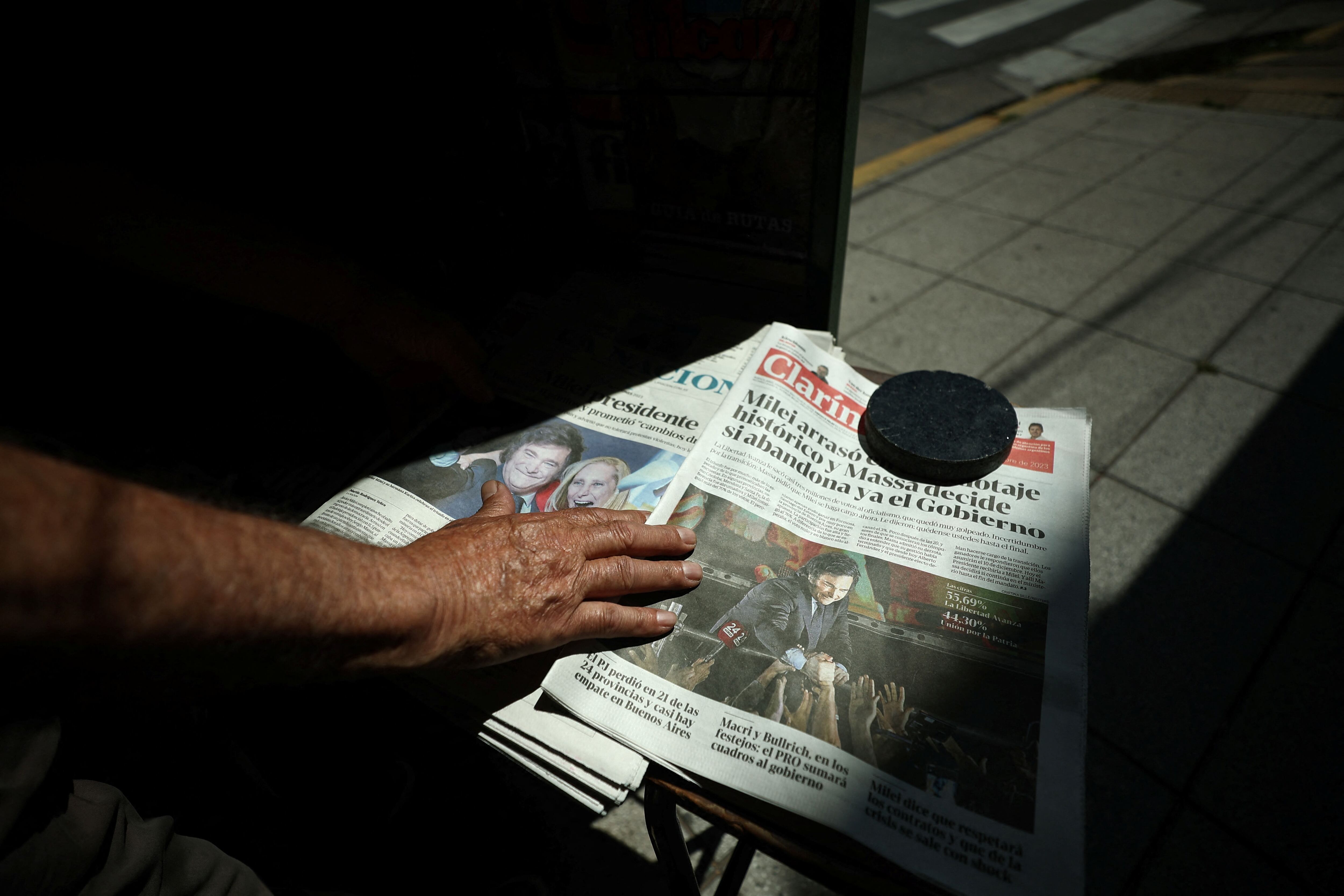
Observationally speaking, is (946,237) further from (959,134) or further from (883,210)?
(959,134)

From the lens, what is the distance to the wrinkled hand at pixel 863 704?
596 millimetres

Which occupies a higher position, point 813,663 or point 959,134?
point 813,663

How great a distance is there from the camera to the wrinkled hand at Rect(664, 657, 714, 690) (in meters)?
0.64

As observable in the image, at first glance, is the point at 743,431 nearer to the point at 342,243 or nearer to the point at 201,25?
the point at 342,243

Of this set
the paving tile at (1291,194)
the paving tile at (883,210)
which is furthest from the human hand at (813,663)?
the paving tile at (1291,194)

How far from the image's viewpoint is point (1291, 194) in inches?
114

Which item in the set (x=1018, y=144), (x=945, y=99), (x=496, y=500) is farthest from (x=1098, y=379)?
(x=945, y=99)

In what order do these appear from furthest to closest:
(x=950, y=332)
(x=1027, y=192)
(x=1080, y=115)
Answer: (x=1080, y=115), (x=1027, y=192), (x=950, y=332)

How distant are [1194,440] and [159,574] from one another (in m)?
2.43

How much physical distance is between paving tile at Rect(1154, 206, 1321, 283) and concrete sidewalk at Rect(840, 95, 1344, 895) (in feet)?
0.04

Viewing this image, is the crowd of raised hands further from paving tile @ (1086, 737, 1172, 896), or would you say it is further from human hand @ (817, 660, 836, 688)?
paving tile @ (1086, 737, 1172, 896)

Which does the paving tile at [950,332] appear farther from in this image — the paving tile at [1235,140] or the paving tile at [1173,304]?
the paving tile at [1235,140]

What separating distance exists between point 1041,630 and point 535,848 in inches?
42.2

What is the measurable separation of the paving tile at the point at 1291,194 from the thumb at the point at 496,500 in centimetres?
372
